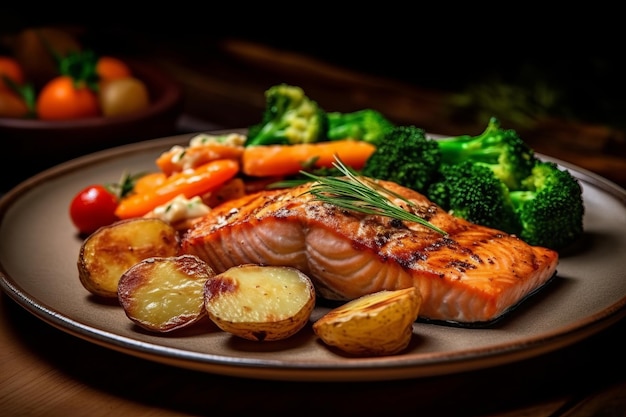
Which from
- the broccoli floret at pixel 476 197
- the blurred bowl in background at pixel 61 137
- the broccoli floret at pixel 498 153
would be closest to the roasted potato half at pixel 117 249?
the broccoli floret at pixel 476 197

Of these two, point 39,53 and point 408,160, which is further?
point 39,53

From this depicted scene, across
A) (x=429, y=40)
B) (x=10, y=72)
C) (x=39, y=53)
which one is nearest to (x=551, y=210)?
(x=10, y=72)

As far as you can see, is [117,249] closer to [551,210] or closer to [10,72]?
[551,210]

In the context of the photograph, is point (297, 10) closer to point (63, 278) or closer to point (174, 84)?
point (174, 84)

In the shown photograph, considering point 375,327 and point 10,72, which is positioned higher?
point 375,327

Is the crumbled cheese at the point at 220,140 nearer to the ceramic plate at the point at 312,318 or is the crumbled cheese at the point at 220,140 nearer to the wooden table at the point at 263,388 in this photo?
the ceramic plate at the point at 312,318

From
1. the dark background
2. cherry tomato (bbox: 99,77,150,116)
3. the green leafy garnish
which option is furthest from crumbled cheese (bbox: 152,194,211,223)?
the dark background

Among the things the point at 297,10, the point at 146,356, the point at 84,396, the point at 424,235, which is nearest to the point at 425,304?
the point at 424,235
